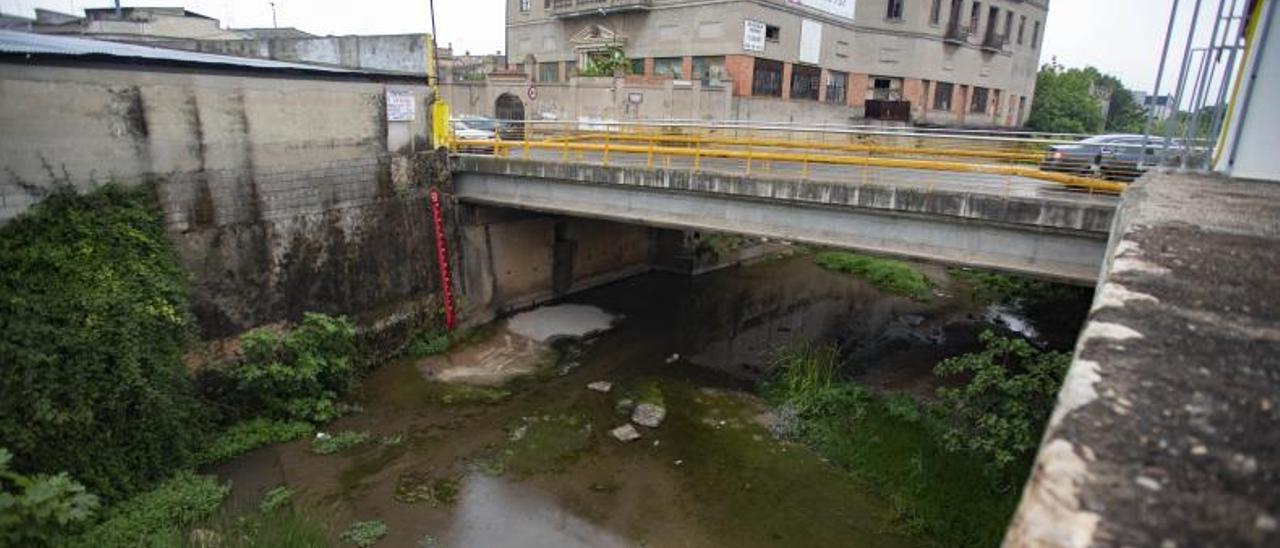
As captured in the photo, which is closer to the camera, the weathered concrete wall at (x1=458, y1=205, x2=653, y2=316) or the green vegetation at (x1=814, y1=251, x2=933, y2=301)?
the weathered concrete wall at (x1=458, y1=205, x2=653, y2=316)

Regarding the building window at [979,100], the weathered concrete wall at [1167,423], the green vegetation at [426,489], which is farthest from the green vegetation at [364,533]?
the building window at [979,100]

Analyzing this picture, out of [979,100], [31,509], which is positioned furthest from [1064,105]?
[31,509]

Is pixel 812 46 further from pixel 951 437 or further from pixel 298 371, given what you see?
pixel 298 371

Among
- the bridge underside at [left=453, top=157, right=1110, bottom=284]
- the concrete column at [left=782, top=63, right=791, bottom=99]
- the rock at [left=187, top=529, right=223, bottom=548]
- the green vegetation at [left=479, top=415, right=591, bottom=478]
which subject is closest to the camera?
the rock at [left=187, top=529, right=223, bottom=548]

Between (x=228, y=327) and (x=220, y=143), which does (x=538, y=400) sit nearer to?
(x=228, y=327)

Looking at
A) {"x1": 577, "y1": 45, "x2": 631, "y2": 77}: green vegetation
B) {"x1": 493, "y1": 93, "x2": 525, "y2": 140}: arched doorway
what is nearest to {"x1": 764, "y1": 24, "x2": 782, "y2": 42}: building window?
{"x1": 577, "y1": 45, "x2": 631, "y2": 77}: green vegetation

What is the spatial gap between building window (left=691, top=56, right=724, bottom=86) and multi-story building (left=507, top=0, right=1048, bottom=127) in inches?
2.5

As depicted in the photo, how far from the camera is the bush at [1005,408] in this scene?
27.3 ft

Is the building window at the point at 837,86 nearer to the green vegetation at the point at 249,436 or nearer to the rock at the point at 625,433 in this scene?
the rock at the point at 625,433

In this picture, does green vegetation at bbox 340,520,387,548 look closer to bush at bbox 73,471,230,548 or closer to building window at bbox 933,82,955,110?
bush at bbox 73,471,230,548

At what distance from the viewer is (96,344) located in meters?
9.38

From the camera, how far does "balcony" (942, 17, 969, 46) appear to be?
3922 cm

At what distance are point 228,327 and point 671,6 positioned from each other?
26504 mm

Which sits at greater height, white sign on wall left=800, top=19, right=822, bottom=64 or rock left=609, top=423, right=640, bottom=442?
white sign on wall left=800, top=19, right=822, bottom=64
